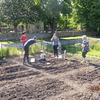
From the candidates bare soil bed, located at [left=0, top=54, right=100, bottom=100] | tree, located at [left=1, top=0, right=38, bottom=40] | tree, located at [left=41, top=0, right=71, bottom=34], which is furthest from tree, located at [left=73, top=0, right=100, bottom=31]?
bare soil bed, located at [left=0, top=54, right=100, bottom=100]

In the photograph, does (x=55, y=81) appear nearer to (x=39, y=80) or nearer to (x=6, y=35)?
(x=39, y=80)

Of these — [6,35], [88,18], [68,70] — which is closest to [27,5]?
[6,35]

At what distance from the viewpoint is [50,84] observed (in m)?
4.59

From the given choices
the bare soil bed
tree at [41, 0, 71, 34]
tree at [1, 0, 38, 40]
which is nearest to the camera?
the bare soil bed

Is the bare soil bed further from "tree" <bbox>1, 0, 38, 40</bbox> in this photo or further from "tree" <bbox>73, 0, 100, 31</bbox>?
"tree" <bbox>73, 0, 100, 31</bbox>

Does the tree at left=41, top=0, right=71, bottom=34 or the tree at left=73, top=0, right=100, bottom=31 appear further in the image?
the tree at left=73, top=0, right=100, bottom=31

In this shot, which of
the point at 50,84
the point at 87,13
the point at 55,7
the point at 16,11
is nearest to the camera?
the point at 50,84

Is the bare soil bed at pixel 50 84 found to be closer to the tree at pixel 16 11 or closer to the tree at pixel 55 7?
the tree at pixel 16 11

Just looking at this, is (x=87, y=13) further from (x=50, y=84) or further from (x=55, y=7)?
(x=50, y=84)

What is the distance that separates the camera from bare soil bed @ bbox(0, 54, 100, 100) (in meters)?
3.82

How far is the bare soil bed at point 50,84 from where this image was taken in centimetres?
382

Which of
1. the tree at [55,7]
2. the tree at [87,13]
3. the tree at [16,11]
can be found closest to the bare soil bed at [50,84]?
the tree at [16,11]

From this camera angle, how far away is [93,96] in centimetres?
379

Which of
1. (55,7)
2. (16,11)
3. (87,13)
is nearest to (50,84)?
(16,11)
